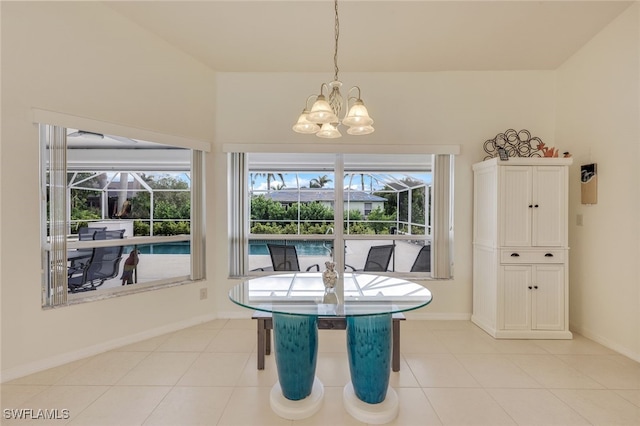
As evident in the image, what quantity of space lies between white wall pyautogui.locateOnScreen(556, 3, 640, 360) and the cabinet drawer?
0.36 m

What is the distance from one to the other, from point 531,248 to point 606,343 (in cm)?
105

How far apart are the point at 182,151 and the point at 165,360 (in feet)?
6.85

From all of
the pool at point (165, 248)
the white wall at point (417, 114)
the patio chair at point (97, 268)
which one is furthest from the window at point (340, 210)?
the patio chair at point (97, 268)

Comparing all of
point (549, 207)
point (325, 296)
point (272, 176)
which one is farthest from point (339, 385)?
point (549, 207)

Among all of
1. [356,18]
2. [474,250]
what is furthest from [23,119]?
[474,250]

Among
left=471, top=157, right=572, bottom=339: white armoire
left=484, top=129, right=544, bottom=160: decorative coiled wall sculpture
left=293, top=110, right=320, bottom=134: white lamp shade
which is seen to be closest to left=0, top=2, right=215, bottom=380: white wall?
left=293, top=110, right=320, bottom=134: white lamp shade

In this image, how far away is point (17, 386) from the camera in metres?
2.09

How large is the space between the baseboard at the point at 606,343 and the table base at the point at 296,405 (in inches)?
106

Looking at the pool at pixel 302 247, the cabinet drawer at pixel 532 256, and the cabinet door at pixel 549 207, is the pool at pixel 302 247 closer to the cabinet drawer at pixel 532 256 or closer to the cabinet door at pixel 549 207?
the cabinet drawer at pixel 532 256

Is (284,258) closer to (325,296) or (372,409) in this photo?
(325,296)

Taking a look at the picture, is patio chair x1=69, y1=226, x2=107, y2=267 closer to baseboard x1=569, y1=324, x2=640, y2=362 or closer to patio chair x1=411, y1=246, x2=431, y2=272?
patio chair x1=411, y1=246, x2=431, y2=272

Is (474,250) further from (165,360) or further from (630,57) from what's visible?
(165,360)

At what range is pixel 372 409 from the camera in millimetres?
1774

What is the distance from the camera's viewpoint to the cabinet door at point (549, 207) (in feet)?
9.32
